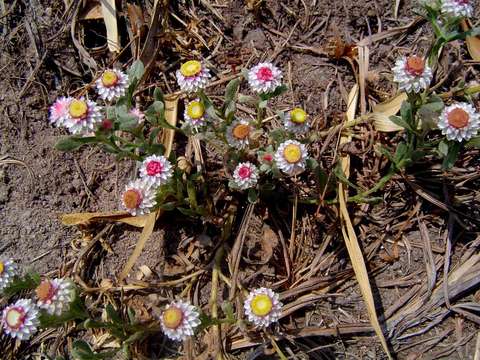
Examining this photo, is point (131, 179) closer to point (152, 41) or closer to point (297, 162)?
point (152, 41)

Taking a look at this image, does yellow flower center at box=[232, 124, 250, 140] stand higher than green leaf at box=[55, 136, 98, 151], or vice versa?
green leaf at box=[55, 136, 98, 151]

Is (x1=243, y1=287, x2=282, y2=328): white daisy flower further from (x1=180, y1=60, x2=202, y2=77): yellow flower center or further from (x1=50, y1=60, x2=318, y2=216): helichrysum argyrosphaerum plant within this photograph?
(x1=180, y1=60, x2=202, y2=77): yellow flower center

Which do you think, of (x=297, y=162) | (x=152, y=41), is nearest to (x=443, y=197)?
(x=297, y=162)

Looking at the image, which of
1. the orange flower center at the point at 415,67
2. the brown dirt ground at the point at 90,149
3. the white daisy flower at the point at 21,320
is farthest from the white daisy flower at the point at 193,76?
the white daisy flower at the point at 21,320

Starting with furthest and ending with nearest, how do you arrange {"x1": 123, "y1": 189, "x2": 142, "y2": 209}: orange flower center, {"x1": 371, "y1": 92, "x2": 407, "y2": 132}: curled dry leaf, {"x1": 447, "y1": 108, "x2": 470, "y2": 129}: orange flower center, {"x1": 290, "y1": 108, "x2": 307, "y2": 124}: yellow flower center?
{"x1": 371, "y1": 92, "x2": 407, "y2": 132}: curled dry leaf
{"x1": 290, "y1": 108, "x2": 307, "y2": 124}: yellow flower center
{"x1": 123, "y1": 189, "x2": 142, "y2": 209}: orange flower center
{"x1": 447, "y1": 108, "x2": 470, "y2": 129}: orange flower center

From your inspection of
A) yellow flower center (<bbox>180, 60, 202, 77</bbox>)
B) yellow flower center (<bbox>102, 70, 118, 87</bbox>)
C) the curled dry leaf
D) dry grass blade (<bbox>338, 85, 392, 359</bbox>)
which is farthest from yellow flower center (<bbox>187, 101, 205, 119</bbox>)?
the curled dry leaf

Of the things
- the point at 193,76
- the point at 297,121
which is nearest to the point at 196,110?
the point at 193,76
